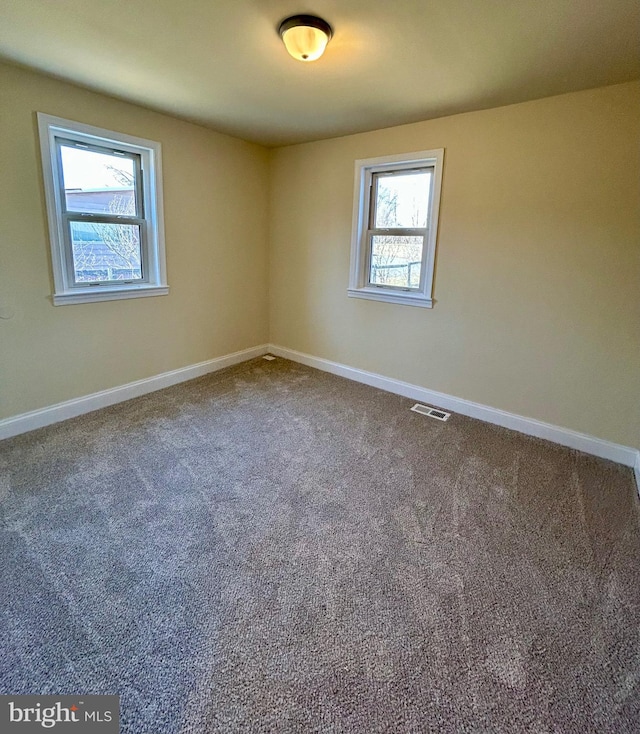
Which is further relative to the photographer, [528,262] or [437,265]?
[437,265]

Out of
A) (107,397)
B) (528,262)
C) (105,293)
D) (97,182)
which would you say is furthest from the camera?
(107,397)

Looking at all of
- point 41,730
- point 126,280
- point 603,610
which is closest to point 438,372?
point 603,610

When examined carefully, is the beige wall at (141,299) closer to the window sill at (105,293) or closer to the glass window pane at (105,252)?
the window sill at (105,293)

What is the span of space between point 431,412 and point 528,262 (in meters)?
1.40

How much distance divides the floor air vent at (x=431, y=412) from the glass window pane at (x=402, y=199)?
5.27ft

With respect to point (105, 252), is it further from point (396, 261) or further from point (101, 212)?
point (396, 261)

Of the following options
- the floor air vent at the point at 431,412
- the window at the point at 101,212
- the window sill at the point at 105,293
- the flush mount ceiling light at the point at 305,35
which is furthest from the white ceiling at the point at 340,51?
the floor air vent at the point at 431,412

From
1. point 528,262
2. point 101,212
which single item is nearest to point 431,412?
point 528,262

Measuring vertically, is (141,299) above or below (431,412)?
above

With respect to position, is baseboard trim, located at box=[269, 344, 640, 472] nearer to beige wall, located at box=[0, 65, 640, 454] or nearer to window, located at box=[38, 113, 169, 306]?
beige wall, located at box=[0, 65, 640, 454]

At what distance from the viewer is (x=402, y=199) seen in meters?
3.57

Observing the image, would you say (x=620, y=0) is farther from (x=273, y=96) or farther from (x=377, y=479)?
(x=377, y=479)

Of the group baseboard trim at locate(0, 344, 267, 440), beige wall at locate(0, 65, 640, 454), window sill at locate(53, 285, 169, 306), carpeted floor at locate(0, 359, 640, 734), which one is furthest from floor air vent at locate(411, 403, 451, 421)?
window sill at locate(53, 285, 169, 306)

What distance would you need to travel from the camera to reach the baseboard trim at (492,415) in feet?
9.02
